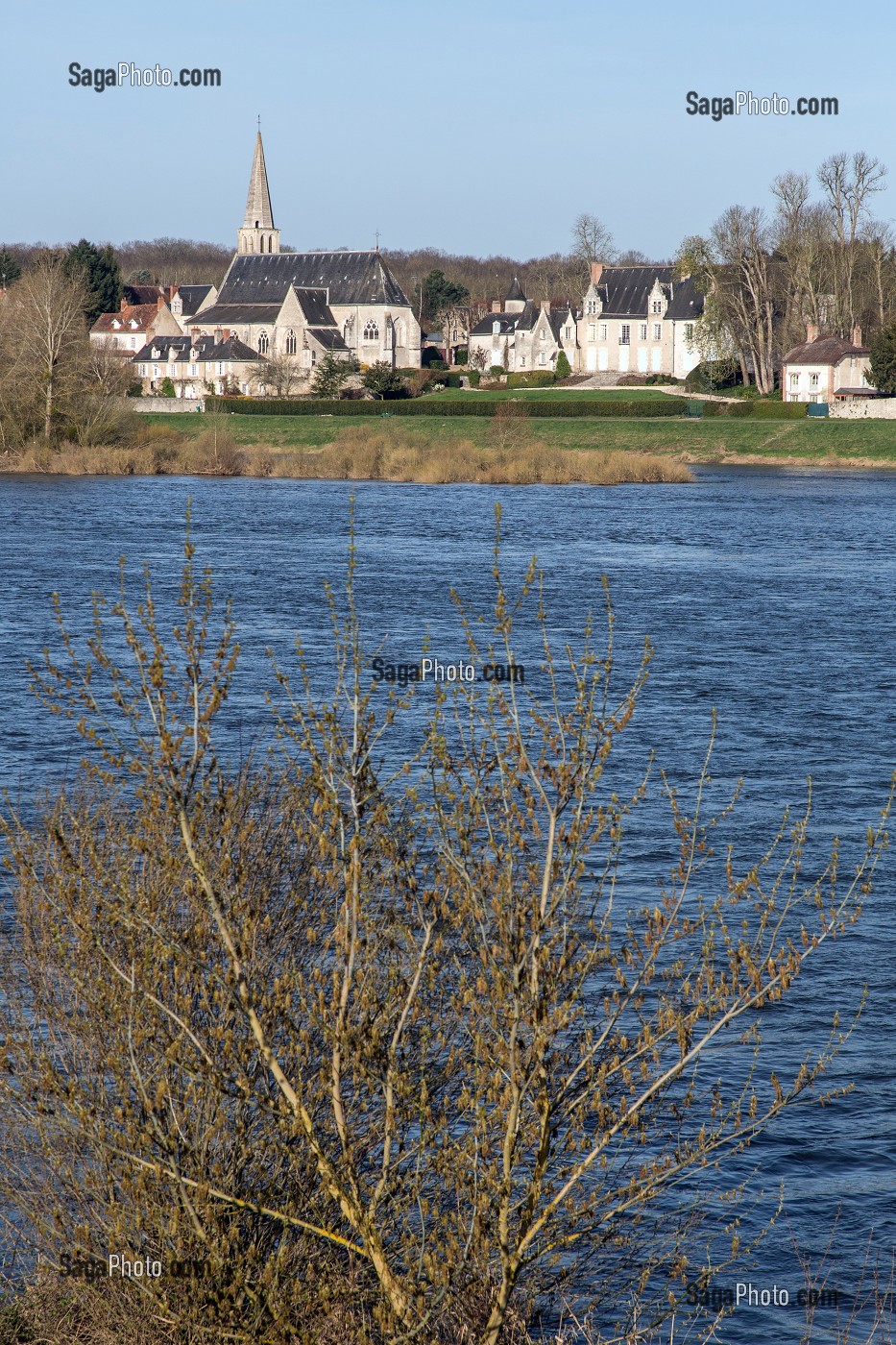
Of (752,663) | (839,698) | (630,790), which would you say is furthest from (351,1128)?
(752,663)

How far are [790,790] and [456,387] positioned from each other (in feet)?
332

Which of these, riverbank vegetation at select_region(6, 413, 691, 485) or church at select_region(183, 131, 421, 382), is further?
church at select_region(183, 131, 421, 382)

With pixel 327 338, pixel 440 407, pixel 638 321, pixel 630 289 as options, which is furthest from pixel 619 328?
pixel 440 407

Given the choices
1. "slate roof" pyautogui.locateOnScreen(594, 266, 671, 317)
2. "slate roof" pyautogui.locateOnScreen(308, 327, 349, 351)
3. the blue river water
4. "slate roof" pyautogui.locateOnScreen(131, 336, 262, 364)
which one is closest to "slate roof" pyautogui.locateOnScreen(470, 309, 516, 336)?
"slate roof" pyautogui.locateOnScreen(594, 266, 671, 317)

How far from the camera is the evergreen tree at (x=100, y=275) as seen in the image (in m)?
124

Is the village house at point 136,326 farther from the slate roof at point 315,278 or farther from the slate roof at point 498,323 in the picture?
the slate roof at point 498,323

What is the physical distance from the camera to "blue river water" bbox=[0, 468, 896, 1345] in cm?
1107

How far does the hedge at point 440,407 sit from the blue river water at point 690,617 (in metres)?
19.5

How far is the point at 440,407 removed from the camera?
90.5 meters

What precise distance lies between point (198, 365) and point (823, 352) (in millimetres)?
50095

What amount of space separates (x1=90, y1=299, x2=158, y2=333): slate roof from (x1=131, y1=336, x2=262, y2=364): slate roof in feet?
24.3

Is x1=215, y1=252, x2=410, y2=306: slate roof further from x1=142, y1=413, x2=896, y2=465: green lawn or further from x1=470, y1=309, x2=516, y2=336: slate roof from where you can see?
x1=142, y1=413, x2=896, y2=465: green lawn

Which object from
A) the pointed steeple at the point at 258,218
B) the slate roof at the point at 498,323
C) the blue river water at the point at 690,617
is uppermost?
the pointed steeple at the point at 258,218

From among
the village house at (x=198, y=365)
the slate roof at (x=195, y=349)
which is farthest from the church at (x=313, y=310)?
the village house at (x=198, y=365)
